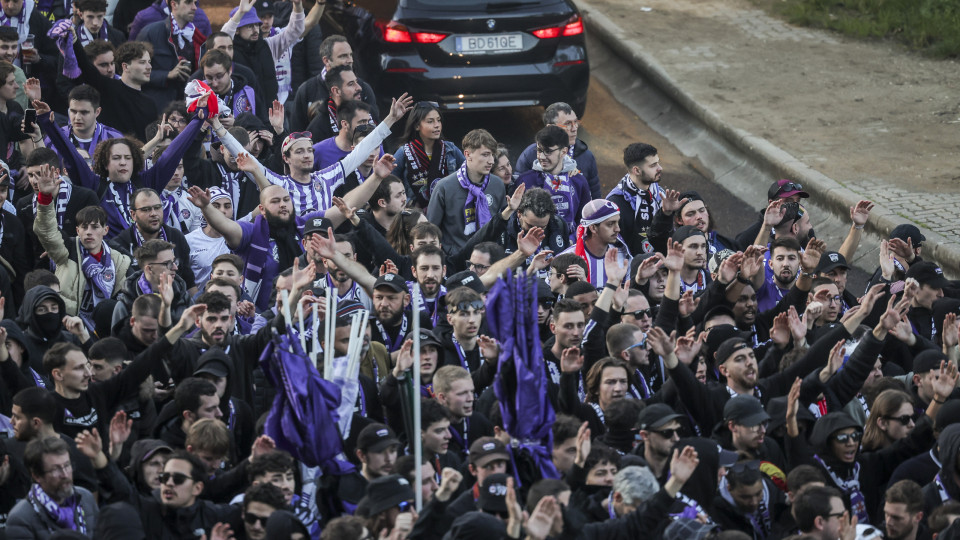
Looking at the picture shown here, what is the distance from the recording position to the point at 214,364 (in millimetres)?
9039

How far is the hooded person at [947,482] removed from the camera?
837cm

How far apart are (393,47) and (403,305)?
5474 mm

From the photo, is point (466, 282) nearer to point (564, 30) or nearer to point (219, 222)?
point (219, 222)

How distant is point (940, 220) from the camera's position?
14.3 metres

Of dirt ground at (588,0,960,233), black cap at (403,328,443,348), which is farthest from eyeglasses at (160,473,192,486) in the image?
dirt ground at (588,0,960,233)

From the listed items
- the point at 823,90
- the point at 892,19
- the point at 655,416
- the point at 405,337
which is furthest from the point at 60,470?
Answer: the point at 892,19

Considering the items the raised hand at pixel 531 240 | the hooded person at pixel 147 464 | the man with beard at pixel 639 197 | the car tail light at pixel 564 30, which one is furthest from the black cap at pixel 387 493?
the car tail light at pixel 564 30

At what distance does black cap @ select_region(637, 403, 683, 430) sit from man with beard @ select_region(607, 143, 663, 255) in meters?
3.72

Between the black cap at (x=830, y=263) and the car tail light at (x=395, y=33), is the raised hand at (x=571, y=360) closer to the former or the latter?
the black cap at (x=830, y=263)

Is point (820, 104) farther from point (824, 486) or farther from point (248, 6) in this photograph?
point (824, 486)

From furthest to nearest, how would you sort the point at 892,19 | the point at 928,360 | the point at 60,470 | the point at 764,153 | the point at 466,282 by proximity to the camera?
the point at 892,19 < the point at 764,153 < the point at 466,282 < the point at 928,360 < the point at 60,470

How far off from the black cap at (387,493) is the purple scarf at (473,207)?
4.88 metres

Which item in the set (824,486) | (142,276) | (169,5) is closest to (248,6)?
(169,5)

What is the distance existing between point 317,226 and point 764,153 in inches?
258
